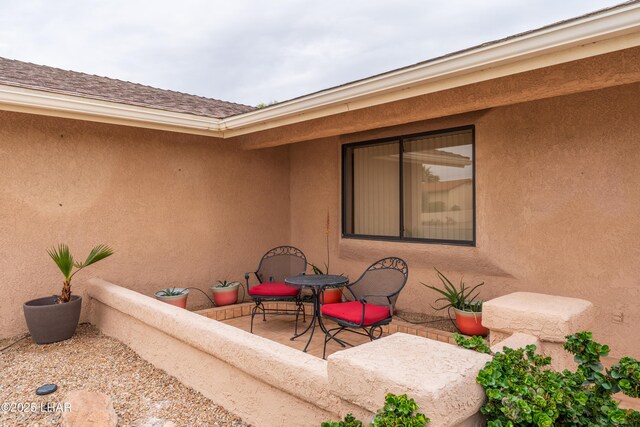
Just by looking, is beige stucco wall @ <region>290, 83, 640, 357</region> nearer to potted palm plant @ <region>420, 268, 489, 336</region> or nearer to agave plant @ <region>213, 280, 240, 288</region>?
potted palm plant @ <region>420, 268, 489, 336</region>

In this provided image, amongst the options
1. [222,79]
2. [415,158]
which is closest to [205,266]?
[415,158]

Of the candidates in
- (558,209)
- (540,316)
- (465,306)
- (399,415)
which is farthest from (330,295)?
(399,415)

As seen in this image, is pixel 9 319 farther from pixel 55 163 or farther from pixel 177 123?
pixel 177 123

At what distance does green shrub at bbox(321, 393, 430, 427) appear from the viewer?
1.44 meters

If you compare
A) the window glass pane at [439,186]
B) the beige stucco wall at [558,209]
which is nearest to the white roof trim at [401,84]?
the beige stucco wall at [558,209]

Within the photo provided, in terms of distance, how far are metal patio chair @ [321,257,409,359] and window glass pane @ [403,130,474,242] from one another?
2.48ft

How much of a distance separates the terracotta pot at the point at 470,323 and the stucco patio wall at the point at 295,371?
247 centimetres

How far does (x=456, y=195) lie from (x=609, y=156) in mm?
1723

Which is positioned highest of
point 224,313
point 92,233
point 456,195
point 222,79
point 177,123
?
point 222,79

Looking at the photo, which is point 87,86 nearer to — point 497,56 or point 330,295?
point 330,295

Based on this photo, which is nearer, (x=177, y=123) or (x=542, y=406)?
(x=542, y=406)

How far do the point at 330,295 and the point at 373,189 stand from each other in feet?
5.83

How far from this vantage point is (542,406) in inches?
65.3

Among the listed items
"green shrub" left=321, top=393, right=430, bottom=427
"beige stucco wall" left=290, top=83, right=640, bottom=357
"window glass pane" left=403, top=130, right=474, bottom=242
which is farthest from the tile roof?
"green shrub" left=321, top=393, right=430, bottom=427
